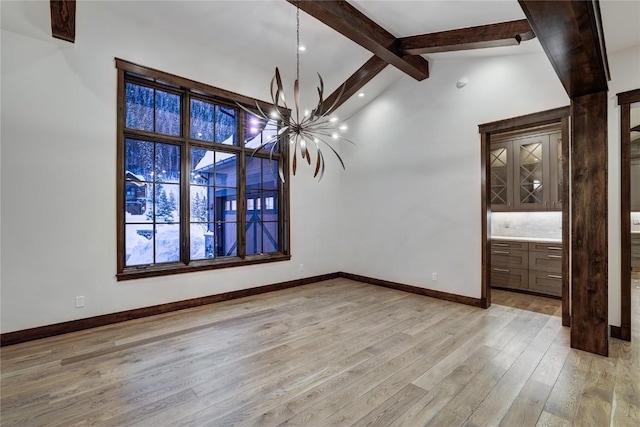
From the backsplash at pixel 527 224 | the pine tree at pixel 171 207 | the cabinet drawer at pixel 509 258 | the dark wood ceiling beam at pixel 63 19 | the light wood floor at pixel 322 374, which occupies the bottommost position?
the light wood floor at pixel 322 374

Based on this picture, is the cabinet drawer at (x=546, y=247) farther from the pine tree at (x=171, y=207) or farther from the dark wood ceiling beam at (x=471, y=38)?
the pine tree at (x=171, y=207)

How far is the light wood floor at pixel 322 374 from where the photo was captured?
81.4 inches

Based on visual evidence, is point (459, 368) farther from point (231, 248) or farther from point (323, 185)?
point (323, 185)

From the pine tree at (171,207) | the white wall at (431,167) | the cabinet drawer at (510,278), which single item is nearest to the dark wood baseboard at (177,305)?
the white wall at (431,167)

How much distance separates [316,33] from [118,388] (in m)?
4.57

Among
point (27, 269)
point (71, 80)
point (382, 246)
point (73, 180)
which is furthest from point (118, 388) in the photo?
point (382, 246)

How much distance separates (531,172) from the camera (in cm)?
518

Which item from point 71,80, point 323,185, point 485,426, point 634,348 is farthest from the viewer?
point 323,185

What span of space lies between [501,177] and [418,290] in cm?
263

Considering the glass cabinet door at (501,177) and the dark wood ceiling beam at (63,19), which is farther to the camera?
the glass cabinet door at (501,177)

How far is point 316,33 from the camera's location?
165 inches

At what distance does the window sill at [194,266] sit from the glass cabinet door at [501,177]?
4.02 metres

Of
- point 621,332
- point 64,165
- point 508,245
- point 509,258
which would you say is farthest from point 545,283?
point 64,165

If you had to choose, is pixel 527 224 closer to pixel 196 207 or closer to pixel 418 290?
pixel 418 290
